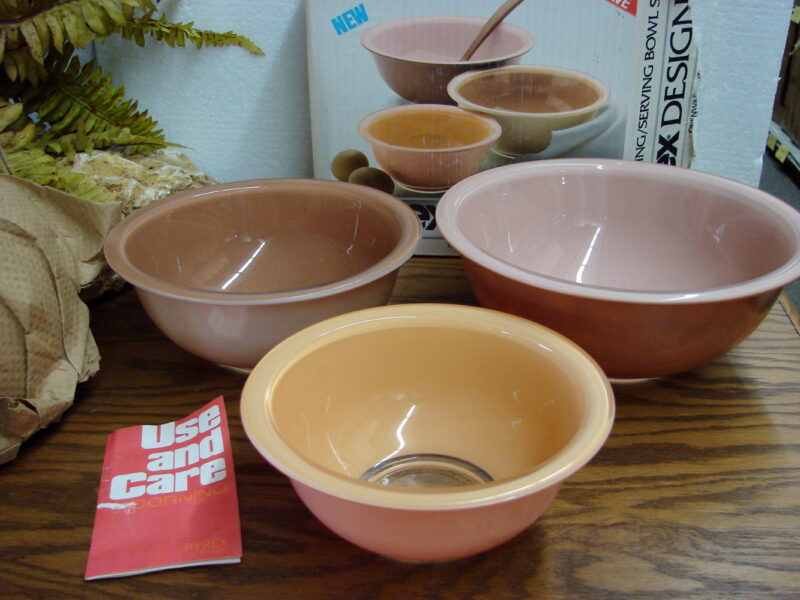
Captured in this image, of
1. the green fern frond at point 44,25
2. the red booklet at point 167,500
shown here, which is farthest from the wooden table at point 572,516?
the green fern frond at point 44,25

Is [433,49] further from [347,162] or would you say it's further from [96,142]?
[96,142]

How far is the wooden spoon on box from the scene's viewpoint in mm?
826

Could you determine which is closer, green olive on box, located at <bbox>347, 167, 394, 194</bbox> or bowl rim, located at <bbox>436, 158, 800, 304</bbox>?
bowl rim, located at <bbox>436, 158, 800, 304</bbox>

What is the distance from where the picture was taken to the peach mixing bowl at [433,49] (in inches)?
33.2

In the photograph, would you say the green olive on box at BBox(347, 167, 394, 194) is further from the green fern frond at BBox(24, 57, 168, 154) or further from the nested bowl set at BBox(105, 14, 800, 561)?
the green fern frond at BBox(24, 57, 168, 154)

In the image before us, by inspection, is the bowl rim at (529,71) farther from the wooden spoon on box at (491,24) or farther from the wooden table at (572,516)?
the wooden table at (572,516)

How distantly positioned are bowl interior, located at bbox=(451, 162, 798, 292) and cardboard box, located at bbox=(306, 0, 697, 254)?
4.1 inches

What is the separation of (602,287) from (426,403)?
0.18 m

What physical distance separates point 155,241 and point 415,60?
1.23 feet

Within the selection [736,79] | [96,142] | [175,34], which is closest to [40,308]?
[96,142]

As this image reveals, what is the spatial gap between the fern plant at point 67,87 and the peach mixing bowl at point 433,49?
182mm

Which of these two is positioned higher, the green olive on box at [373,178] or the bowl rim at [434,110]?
the bowl rim at [434,110]

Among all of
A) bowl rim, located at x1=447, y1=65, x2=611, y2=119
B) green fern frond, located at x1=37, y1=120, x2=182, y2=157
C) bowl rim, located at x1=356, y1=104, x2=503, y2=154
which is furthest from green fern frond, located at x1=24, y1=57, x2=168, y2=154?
bowl rim, located at x1=447, y1=65, x2=611, y2=119

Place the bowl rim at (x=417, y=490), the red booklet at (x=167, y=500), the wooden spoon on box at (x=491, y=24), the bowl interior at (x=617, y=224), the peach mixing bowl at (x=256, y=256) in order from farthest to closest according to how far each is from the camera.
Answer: the wooden spoon on box at (x=491, y=24) < the bowl interior at (x=617, y=224) < the peach mixing bowl at (x=256, y=256) < the red booklet at (x=167, y=500) < the bowl rim at (x=417, y=490)
